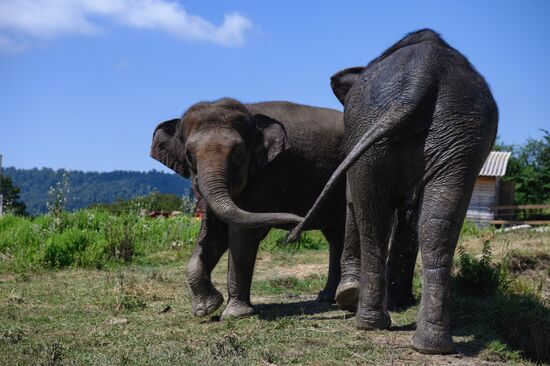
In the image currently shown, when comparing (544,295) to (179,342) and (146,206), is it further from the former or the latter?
(146,206)

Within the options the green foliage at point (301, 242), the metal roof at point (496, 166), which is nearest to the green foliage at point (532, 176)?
the metal roof at point (496, 166)

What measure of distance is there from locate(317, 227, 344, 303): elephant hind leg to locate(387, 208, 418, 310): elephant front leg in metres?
0.87

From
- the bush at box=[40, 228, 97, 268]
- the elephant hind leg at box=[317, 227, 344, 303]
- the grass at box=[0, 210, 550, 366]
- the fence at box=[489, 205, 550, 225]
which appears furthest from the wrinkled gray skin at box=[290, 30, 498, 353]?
the fence at box=[489, 205, 550, 225]

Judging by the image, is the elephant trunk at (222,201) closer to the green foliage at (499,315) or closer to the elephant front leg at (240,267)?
the elephant front leg at (240,267)

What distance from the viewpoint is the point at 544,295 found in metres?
9.16

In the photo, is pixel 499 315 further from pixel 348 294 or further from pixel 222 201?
pixel 222 201

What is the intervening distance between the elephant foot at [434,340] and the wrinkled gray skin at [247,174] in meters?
1.38

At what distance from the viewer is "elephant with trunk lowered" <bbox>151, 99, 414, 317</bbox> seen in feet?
23.3

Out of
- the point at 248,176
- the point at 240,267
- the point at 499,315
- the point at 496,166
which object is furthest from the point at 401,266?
the point at 496,166

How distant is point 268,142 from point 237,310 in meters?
1.73

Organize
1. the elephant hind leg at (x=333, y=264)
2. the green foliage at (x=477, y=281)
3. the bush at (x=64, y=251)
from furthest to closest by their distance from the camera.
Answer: the bush at (x=64, y=251) < the elephant hind leg at (x=333, y=264) < the green foliage at (x=477, y=281)

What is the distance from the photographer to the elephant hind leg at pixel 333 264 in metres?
8.55

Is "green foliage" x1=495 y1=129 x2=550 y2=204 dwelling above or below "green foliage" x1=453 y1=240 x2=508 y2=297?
above

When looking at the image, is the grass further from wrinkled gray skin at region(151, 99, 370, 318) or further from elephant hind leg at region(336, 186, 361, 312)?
wrinkled gray skin at region(151, 99, 370, 318)
